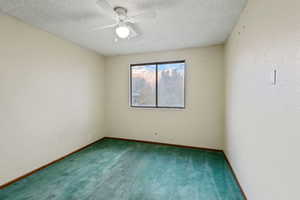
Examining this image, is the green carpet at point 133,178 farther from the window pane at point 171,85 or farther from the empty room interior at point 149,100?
the window pane at point 171,85

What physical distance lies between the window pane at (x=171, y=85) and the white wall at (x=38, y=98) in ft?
6.37

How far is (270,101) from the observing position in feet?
3.91

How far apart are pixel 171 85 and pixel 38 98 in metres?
2.89

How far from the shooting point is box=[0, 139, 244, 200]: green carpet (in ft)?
6.10

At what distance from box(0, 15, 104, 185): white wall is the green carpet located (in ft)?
1.24

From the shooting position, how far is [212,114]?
3326mm

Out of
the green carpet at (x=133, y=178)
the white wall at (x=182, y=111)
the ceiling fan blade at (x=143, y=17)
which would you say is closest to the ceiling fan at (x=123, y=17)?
the ceiling fan blade at (x=143, y=17)

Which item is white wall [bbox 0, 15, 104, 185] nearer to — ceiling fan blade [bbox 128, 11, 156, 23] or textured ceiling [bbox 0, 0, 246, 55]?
textured ceiling [bbox 0, 0, 246, 55]

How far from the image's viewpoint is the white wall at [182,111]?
10.8 feet

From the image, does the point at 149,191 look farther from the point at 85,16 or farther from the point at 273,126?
the point at 85,16

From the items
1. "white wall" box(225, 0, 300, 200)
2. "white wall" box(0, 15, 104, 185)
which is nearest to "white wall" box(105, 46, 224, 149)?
"white wall" box(0, 15, 104, 185)

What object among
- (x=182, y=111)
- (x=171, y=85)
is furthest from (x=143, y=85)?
(x=182, y=111)

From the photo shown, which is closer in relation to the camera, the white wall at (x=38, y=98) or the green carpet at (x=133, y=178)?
the green carpet at (x=133, y=178)

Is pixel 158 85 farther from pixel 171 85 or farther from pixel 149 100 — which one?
pixel 149 100
